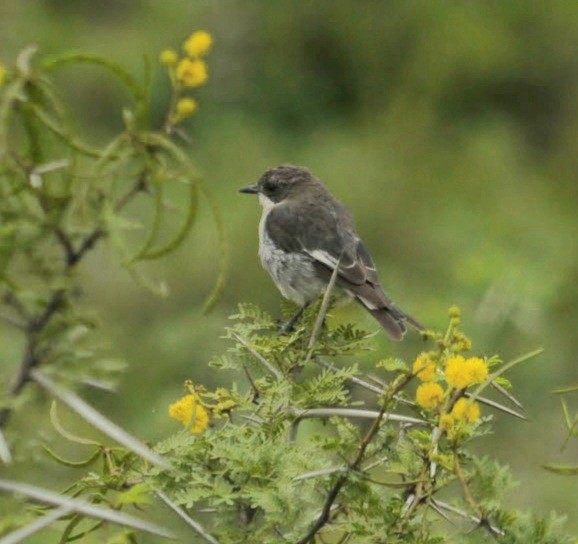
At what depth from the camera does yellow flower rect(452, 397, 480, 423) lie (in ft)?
7.31

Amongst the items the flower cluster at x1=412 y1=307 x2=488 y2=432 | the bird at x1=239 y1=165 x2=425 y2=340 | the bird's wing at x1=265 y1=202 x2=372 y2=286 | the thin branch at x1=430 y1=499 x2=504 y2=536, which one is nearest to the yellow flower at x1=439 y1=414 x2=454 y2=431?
the flower cluster at x1=412 y1=307 x2=488 y2=432

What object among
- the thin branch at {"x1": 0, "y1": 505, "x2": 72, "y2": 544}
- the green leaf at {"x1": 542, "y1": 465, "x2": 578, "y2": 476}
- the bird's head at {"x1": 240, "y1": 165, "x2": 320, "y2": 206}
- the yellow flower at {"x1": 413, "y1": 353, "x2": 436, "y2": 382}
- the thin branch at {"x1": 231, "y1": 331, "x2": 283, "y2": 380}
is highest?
the bird's head at {"x1": 240, "y1": 165, "x2": 320, "y2": 206}

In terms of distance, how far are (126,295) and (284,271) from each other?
346 centimetres

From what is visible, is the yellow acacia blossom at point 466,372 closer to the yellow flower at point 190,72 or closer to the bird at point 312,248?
the yellow flower at point 190,72

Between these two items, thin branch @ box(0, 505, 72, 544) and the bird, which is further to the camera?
the bird

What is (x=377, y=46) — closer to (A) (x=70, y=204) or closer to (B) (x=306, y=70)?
(B) (x=306, y=70)

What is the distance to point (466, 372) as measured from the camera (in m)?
2.20

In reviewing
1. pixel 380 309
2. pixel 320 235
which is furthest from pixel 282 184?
pixel 380 309

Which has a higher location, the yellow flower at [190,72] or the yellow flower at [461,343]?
the yellow flower at [190,72]

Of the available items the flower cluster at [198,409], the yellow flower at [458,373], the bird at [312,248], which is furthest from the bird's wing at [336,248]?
the yellow flower at [458,373]

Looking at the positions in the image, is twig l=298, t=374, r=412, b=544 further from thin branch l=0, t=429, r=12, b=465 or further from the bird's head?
the bird's head

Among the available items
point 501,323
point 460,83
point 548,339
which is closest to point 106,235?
point 501,323

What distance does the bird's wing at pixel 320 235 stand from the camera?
6361 mm

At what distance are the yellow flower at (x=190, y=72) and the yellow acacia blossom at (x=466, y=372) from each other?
1.77 ft
